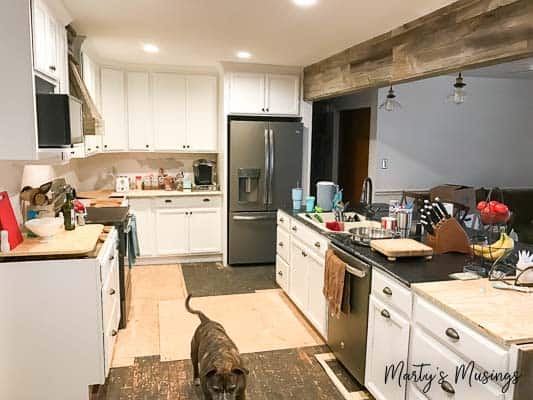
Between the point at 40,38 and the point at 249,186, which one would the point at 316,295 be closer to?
the point at 249,186

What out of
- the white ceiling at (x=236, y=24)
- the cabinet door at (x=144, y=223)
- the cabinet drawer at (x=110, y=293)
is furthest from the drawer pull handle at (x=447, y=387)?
the cabinet door at (x=144, y=223)

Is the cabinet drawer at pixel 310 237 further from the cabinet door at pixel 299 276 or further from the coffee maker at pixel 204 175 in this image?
the coffee maker at pixel 204 175

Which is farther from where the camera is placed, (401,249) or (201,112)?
(201,112)

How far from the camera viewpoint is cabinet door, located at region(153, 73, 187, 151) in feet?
17.1

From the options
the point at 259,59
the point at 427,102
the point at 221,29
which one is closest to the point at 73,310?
the point at 221,29

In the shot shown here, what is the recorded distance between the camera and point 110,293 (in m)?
2.87

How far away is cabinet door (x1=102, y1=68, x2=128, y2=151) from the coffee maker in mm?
892

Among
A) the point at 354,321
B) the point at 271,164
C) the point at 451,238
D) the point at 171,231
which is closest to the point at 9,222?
the point at 354,321

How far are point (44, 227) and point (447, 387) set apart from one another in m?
2.27

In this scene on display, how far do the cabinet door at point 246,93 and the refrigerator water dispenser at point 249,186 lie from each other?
71 cm

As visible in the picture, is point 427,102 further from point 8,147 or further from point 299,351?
point 8,147

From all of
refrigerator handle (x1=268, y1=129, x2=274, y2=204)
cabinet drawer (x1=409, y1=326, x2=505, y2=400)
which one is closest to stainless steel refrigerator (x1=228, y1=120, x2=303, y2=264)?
refrigerator handle (x1=268, y1=129, x2=274, y2=204)

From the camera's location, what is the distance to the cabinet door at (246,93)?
16.3 feet

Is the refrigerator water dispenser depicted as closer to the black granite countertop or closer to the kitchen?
the kitchen
